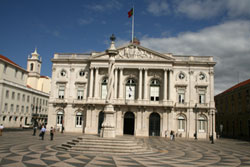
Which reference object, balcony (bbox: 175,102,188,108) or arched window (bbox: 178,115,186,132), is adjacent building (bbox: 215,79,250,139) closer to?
arched window (bbox: 178,115,186,132)

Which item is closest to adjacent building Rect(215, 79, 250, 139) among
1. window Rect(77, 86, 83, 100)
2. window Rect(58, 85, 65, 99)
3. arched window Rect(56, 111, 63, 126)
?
window Rect(77, 86, 83, 100)

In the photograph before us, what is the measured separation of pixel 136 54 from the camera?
44.8 meters

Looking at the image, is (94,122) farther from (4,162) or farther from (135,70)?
(4,162)

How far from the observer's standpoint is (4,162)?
1330 cm

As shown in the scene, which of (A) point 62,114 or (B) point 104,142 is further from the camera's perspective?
(A) point 62,114

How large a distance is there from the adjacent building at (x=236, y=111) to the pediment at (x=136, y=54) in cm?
1595

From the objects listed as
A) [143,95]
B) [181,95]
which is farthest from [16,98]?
[181,95]

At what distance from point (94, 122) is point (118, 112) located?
4762 millimetres

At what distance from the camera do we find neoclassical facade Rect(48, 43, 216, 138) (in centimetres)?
4328

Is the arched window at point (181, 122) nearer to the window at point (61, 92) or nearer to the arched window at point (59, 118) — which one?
the arched window at point (59, 118)

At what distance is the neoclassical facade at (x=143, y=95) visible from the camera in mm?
43281

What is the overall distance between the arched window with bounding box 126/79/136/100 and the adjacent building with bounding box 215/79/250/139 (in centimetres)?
1610

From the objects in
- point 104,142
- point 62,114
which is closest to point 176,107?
point 62,114

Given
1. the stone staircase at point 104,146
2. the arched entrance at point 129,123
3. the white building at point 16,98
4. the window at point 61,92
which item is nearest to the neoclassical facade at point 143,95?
the arched entrance at point 129,123
